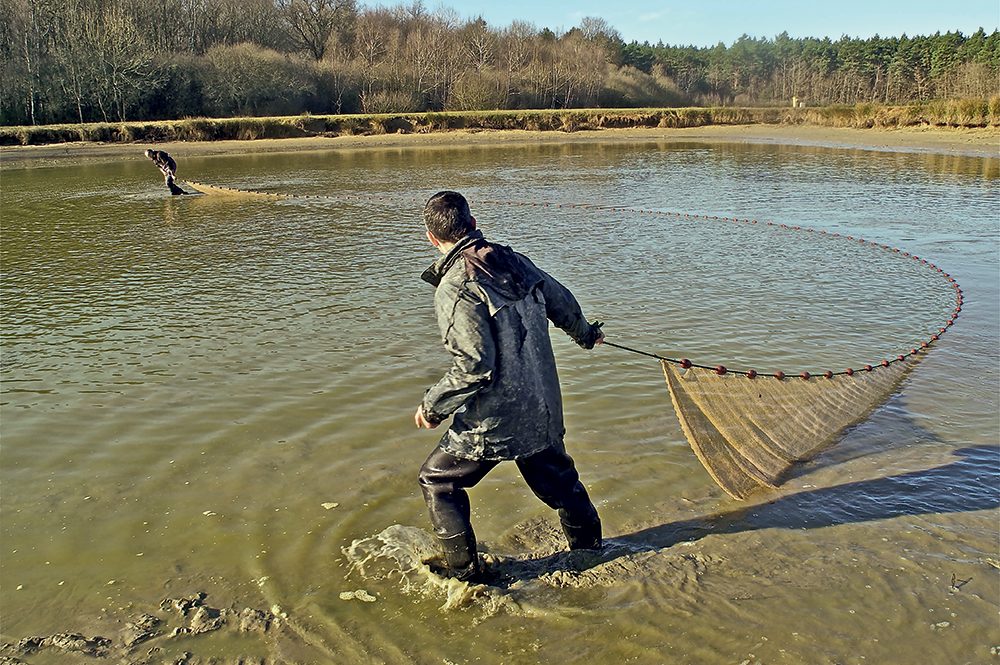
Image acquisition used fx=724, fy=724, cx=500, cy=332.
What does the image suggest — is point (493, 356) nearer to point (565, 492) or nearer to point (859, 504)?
point (565, 492)

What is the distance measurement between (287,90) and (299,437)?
186 ft

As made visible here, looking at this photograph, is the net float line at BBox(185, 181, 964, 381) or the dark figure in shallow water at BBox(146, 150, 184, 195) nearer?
the net float line at BBox(185, 181, 964, 381)

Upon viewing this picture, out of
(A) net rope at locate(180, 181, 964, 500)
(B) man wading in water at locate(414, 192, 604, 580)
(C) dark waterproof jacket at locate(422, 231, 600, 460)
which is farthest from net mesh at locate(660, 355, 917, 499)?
(C) dark waterproof jacket at locate(422, 231, 600, 460)

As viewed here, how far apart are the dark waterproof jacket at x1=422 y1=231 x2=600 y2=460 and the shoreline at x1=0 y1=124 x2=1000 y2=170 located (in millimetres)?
32105

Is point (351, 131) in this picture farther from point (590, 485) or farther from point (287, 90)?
point (590, 485)

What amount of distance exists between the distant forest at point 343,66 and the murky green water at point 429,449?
35.8m

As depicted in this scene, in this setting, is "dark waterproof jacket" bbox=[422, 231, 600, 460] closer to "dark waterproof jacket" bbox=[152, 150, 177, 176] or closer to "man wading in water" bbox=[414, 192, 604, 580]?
"man wading in water" bbox=[414, 192, 604, 580]

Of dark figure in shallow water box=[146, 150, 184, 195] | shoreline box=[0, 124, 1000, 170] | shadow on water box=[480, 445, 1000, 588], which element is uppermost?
shoreline box=[0, 124, 1000, 170]

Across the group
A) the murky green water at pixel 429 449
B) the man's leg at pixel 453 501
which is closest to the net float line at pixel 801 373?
the murky green water at pixel 429 449

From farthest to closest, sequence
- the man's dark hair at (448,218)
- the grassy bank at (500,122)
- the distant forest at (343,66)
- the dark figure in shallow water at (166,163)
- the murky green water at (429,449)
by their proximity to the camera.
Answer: the distant forest at (343,66) → the grassy bank at (500,122) → the dark figure in shallow water at (166,163) → the murky green water at (429,449) → the man's dark hair at (448,218)

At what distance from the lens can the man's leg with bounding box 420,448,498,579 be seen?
362 centimetres

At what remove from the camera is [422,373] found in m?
7.27

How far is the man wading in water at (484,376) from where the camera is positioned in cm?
332

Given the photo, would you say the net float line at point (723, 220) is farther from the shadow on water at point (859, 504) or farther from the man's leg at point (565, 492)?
the man's leg at point (565, 492)
